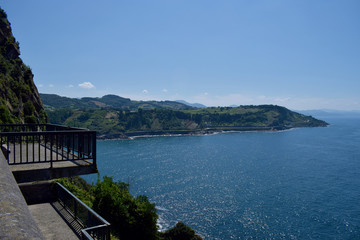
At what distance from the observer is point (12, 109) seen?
48781mm

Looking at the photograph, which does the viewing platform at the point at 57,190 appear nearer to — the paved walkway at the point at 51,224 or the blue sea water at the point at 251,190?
the paved walkway at the point at 51,224

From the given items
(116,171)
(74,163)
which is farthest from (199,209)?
(74,163)

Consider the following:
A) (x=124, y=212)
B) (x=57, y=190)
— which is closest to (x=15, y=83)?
(x=124, y=212)

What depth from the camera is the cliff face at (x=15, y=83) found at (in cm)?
5029

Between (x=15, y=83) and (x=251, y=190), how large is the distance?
6694cm

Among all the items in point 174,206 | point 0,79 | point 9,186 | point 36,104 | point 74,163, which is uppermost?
point 0,79

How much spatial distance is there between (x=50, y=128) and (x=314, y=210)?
195ft

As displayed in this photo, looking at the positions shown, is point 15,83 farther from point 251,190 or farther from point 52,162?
point 251,190

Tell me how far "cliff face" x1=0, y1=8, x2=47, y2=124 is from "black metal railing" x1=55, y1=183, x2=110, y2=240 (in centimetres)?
4124

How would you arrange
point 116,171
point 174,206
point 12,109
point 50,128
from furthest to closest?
point 116,171
point 174,206
point 12,109
point 50,128

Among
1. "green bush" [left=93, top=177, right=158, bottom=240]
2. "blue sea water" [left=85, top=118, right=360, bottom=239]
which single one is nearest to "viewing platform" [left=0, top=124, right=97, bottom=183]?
"green bush" [left=93, top=177, right=158, bottom=240]

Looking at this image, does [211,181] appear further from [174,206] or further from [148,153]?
[148,153]

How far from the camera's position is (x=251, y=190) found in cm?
7100

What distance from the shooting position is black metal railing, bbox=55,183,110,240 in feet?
29.6
